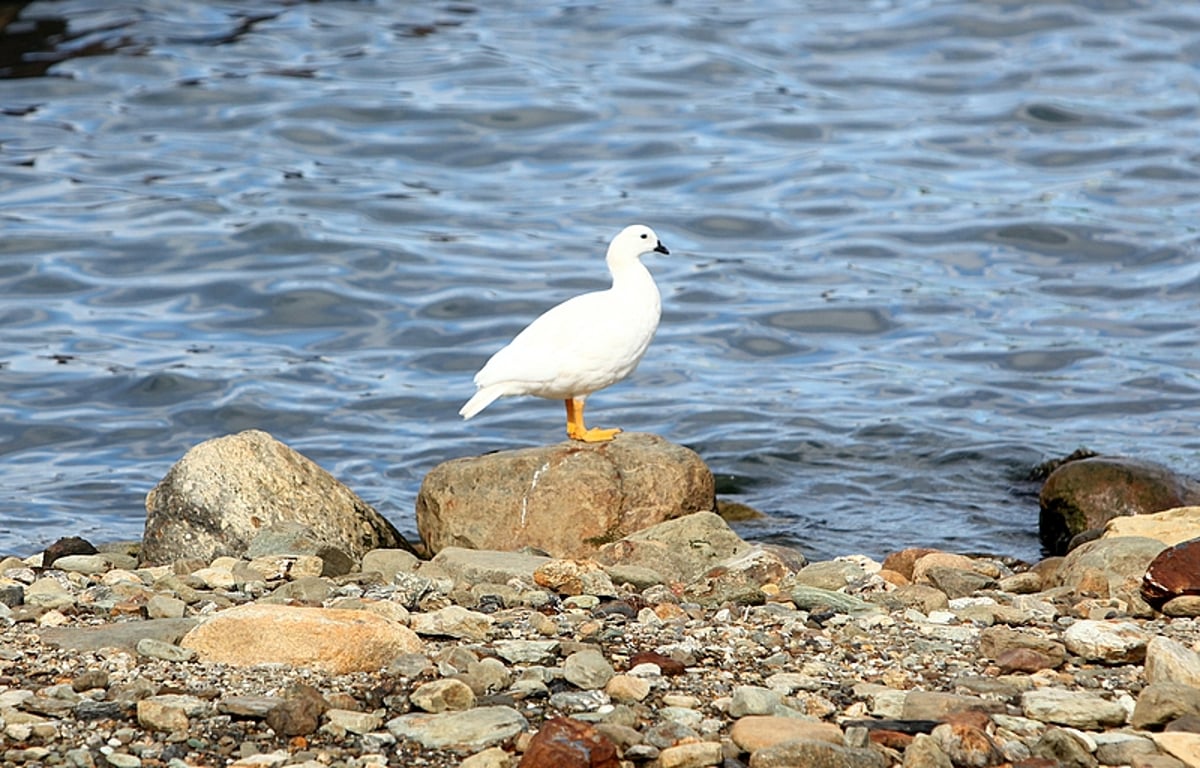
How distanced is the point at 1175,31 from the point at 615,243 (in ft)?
50.6

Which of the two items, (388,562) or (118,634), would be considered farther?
(388,562)

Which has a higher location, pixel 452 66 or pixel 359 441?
pixel 452 66

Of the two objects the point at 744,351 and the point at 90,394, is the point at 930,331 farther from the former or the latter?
the point at 90,394

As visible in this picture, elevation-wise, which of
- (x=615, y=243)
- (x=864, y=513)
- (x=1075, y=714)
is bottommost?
(x=864, y=513)

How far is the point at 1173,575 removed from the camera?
6320mm

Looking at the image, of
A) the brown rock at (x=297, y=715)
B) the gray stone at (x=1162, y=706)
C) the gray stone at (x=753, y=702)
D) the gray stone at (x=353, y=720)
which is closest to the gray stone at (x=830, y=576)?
the gray stone at (x=753, y=702)

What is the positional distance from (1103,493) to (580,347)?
131 inches

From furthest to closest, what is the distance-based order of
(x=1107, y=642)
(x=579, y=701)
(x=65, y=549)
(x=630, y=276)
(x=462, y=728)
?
1. (x=630, y=276)
2. (x=65, y=549)
3. (x=1107, y=642)
4. (x=579, y=701)
5. (x=462, y=728)

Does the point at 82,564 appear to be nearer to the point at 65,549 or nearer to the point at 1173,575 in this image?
the point at 65,549

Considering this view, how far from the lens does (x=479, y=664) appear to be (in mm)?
Result: 5254

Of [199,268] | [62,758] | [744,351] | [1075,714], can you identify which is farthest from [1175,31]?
[62,758]

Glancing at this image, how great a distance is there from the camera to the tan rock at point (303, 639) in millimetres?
5328

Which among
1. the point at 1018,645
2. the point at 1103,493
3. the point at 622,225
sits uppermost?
the point at 1018,645

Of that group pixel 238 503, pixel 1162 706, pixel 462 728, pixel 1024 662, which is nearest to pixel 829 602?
pixel 1024 662
